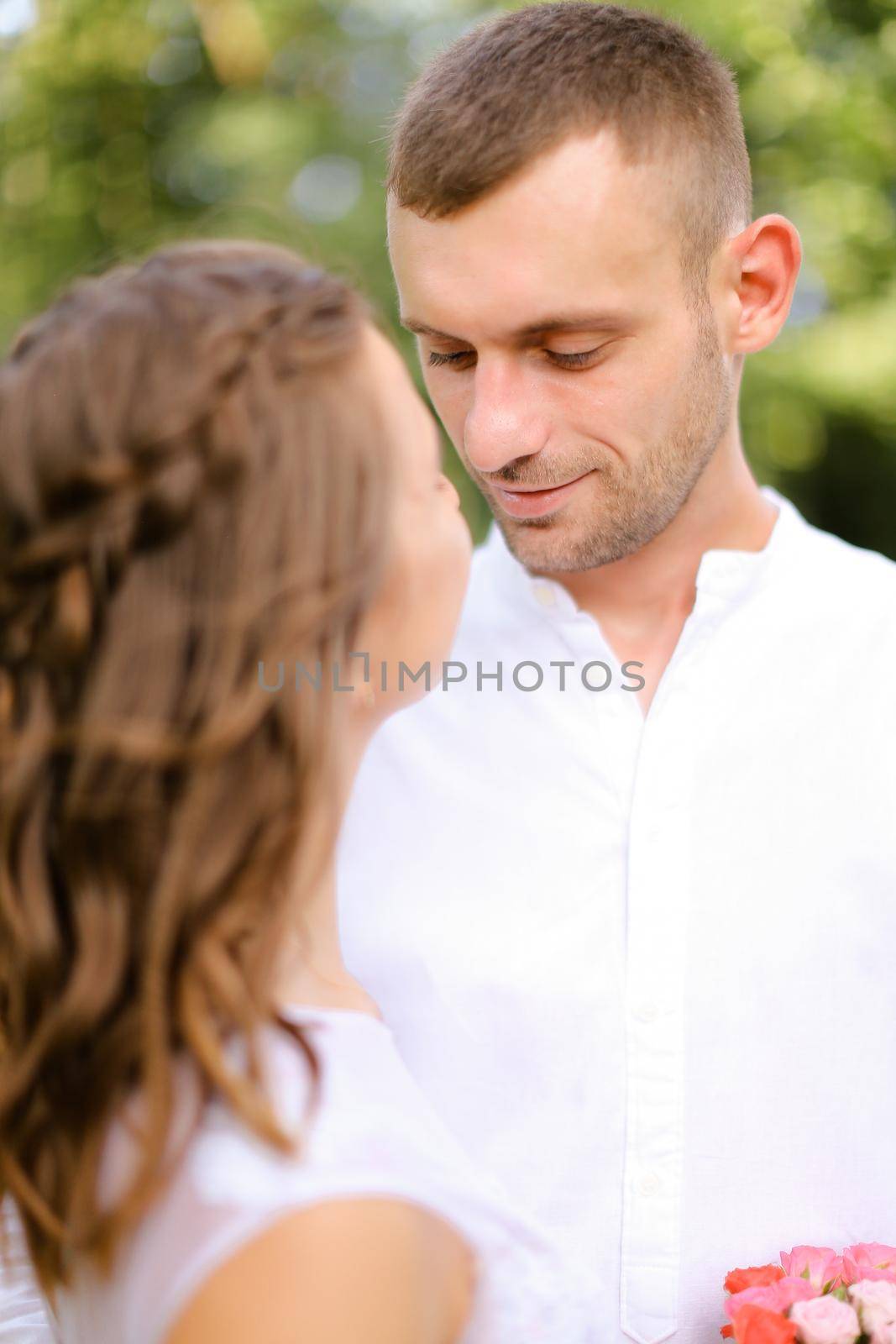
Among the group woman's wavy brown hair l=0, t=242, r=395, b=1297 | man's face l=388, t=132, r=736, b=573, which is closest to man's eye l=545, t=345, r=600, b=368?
man's face l=388, t=132, r=736, b=573

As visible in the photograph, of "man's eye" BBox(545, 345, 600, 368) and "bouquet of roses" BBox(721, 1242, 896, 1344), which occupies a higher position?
"man's eye" BBox(545, 345, 600, 368)

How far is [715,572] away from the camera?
206 centimetres

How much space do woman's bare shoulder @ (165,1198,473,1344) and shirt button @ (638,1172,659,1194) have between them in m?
0.81

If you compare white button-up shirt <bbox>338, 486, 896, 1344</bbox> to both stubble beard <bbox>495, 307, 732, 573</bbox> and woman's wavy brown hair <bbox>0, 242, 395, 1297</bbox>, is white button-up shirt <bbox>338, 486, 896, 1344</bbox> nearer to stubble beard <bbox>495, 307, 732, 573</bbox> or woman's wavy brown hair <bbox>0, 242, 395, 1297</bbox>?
stubble beard <bbox>495, 307, 732, 573</bbox>

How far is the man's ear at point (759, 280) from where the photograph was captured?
2.11m

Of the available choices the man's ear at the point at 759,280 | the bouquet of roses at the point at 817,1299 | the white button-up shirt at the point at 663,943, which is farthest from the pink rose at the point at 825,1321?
the man's ear at the point at 759,280

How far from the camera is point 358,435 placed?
3.60 feet

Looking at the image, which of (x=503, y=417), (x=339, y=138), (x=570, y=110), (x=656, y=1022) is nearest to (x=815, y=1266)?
(x=656, y=1022)

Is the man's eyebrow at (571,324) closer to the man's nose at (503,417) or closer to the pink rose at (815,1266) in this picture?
the man's nose at (503,417)

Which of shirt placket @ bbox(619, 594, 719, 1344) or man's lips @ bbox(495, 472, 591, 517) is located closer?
shirt placket @ bbox(619, 594, 719, 1344)

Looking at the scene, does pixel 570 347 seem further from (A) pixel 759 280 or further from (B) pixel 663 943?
(B) pixel 663 943

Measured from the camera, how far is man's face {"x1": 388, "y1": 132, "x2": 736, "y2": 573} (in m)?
1.86

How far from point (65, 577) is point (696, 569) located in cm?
133

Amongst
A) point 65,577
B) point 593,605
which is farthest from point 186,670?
point 593,605
